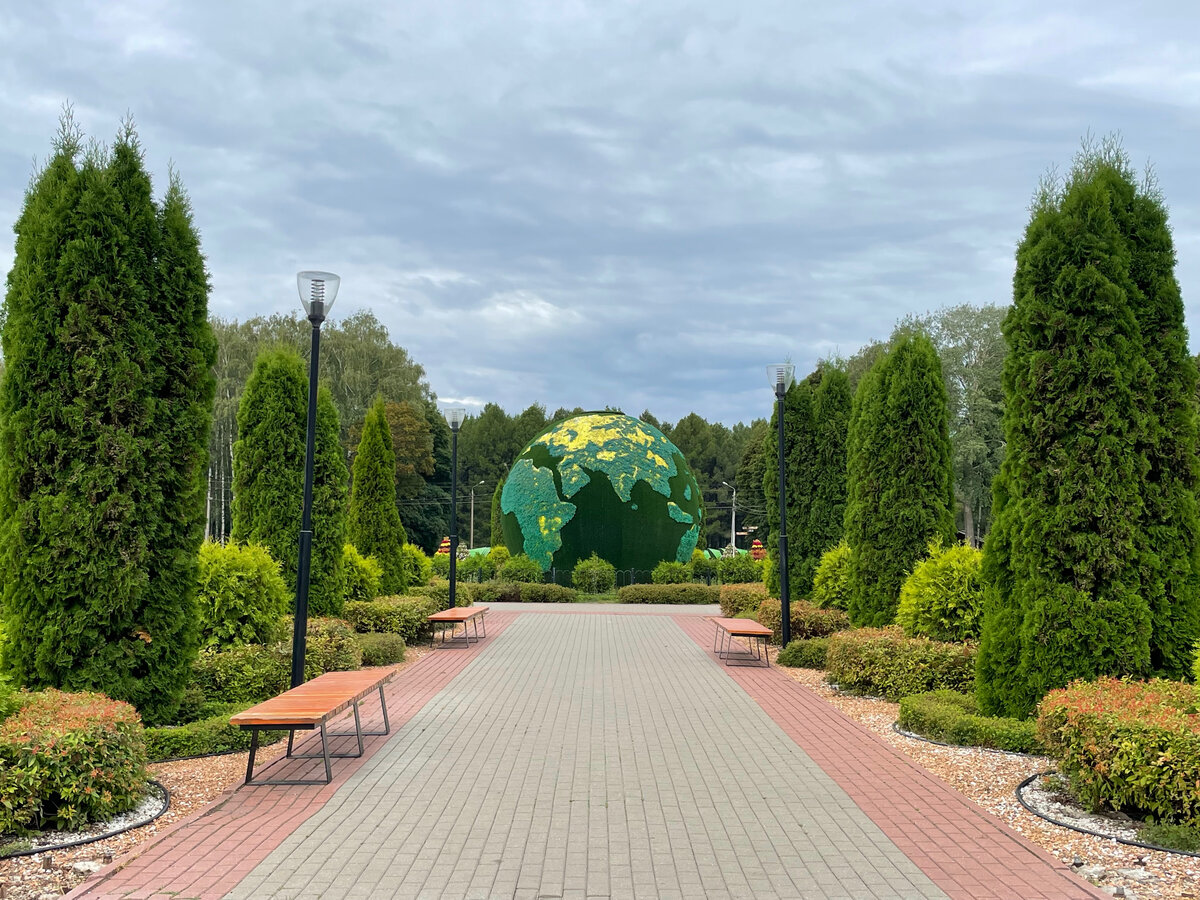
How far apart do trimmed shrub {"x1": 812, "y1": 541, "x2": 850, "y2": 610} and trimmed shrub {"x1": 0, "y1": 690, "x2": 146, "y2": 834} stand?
1097 centimetres

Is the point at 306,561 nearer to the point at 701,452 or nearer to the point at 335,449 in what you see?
the point at 335,449

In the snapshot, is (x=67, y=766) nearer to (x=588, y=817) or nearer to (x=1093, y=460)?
(x=588, y=817)

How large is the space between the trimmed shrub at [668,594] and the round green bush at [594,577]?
128 centimetres

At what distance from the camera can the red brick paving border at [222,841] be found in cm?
428

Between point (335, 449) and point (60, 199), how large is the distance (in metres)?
6.99

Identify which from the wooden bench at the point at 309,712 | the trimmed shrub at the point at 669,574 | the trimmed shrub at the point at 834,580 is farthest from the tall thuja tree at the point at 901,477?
the trimmed shrub at the point at 669,574

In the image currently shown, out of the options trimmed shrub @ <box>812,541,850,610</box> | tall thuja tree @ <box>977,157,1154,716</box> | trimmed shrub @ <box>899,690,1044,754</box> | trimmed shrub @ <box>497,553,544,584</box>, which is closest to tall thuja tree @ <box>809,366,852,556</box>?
trimmed shrub @ <box>812,541,850,610</box>

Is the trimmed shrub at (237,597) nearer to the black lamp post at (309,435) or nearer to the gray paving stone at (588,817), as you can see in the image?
the black lamp post at (309,435)

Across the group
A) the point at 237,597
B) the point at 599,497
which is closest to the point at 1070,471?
the point at 237,597

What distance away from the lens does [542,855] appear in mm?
4723

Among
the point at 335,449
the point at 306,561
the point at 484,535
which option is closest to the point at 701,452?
the point at 484,535

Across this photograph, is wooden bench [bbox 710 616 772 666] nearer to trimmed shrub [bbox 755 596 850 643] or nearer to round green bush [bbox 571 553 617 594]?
trimmed shrub [bbox 755 596 850 643]

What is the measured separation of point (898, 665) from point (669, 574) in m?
17.9

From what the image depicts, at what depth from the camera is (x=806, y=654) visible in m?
12.3
